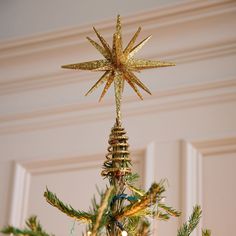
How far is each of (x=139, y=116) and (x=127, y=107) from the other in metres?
0.05

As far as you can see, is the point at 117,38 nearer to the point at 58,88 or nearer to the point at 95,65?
the point at 95,65

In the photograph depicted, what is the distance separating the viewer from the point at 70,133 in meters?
1.98

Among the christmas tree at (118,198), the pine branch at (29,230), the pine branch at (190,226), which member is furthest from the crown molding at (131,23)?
the pine branch at (29,230)

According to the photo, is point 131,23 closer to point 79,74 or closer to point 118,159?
point 79,74

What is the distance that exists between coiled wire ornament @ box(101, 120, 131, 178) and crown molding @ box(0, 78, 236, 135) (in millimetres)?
906

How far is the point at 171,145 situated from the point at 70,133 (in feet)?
1.20

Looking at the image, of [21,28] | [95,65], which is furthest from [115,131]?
[21,28]

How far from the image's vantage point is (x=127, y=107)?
191 centimetres

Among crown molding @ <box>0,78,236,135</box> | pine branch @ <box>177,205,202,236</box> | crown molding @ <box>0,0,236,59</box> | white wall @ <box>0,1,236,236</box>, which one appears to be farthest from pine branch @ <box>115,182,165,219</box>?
crown molding @ <box>0,0,236,59</box>

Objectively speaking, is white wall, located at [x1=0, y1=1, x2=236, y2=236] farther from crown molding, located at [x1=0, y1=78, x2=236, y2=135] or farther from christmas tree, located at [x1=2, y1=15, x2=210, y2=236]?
Answer: christmas tree, located at [x1=2, y1=15, x2=210, y2=236]

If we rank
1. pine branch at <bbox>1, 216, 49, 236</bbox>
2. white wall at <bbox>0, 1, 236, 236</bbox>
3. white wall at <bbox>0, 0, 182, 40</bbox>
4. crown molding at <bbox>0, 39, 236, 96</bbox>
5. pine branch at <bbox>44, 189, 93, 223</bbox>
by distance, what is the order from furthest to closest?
white wall at <bbox>0, 0, 182, 40</bbox>
crown molding at <bbox>0, 39, 236, 96</bbox>
white wall at <bbox>0, 1, 236, 236</bbox>
pine branch at <bbox>44, 189, 93, 223</bbox>
pine branch at <bbox>1, 216, 49, 236</bbox>

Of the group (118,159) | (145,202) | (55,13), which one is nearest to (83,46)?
(55,13)

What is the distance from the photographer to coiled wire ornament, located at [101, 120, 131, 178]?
2.94ft

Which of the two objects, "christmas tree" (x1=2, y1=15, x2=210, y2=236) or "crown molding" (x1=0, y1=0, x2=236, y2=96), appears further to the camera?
"crown molding" (x1=0, y1=0, x2=236, y2=96)
